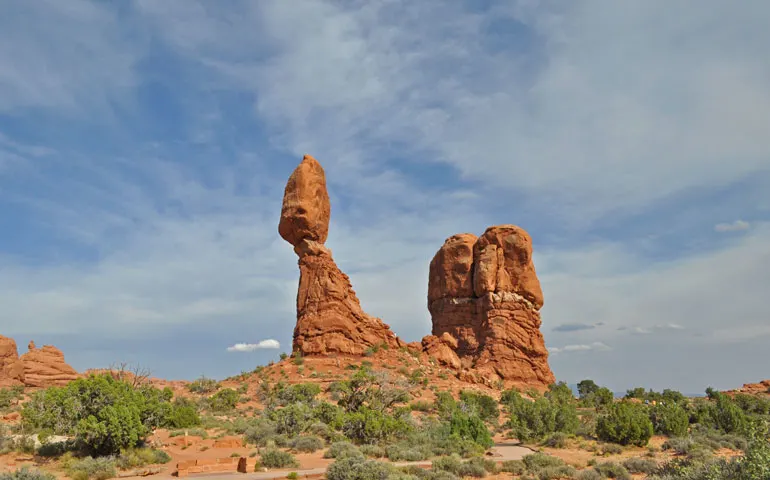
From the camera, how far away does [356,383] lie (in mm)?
27750

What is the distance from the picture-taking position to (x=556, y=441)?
942 inches

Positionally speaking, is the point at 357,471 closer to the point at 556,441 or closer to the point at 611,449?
the point at 611,449

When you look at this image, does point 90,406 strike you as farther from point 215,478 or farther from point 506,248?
point 506,248

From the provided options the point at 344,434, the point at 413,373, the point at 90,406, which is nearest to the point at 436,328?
the point at 413,373

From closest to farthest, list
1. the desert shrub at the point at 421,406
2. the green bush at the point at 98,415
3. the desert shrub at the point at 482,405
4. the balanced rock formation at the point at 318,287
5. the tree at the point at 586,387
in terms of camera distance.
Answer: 1. the green bush at the point at 98,415
2. the desert shrub at the point at 421,406
3. the desert shrub at the point at 482,405
4. the balanced rock formation at the point at 318,287
5. the tree at the point at 586,387

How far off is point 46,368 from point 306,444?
3145 centimetres

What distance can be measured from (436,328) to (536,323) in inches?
410

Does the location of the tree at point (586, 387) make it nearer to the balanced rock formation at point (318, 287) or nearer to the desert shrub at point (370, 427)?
the balanced rock formation at point (318, 287)

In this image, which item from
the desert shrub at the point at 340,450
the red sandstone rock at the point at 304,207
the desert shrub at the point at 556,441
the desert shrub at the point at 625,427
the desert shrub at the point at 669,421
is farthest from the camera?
the red sandstone rock at the point at 304,207

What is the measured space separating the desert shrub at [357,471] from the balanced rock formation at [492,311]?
31.1m

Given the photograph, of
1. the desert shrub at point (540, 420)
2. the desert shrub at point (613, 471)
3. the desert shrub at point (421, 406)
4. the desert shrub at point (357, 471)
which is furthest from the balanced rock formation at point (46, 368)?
the desert shrub at point (613, 471)

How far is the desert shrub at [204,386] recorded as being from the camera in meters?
40.1

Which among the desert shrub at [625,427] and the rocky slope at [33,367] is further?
the rocky slope at [33,367]

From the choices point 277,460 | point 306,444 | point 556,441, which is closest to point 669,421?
point 556,441
